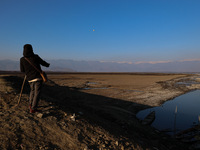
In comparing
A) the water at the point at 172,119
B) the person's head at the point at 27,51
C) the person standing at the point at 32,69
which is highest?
the person's head at the point at 27,51

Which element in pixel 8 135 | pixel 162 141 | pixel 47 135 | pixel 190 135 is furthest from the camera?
pixel 190 135

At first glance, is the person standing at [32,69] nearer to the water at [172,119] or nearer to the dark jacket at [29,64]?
the dark jacket at [29,64]

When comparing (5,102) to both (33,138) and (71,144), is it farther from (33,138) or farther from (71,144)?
(71,144)

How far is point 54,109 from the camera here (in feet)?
19.5

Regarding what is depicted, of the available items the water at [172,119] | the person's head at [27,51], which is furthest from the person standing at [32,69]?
the water at [172,119]

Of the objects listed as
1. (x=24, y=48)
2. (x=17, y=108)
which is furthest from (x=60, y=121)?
(x=24, y=48)

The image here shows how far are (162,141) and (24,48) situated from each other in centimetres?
781

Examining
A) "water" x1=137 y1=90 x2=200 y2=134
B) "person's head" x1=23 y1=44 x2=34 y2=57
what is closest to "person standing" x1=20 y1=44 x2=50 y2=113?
"person's head" x1=23 y1=44 x2=34 y2=57

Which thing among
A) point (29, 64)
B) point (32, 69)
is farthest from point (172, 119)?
point (29, 64)

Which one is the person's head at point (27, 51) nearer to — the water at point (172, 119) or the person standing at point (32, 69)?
the person standing at point (32, 69)

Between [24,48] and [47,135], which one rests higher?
[24,48]

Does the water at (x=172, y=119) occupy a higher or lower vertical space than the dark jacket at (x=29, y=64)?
lower

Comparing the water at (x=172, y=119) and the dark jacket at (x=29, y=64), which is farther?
the water at (x=172, y=119)

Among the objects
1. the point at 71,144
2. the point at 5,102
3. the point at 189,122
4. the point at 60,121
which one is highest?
the point at 5,102
